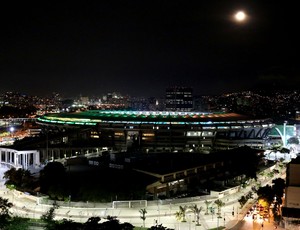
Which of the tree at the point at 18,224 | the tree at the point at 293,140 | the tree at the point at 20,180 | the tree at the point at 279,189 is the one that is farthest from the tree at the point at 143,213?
the tree at the point at 293,140

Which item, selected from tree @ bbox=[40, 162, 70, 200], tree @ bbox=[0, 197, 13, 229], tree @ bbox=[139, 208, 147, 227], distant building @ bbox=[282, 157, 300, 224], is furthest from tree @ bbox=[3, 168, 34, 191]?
distant building @ bbox=[282, 157, 300, 224]

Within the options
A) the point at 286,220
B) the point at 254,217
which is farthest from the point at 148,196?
the point at 286,220

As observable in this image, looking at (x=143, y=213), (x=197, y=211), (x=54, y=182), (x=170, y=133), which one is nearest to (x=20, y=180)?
(x=54, y=182)

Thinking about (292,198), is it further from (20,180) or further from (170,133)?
(170,133)

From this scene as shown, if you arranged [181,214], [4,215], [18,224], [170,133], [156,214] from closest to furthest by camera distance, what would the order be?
[18,224] < [4,215] < [181,214] < [156,214] < [170,133]

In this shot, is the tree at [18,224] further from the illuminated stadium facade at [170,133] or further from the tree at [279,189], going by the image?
the illuminated stadium facade at [170,133]

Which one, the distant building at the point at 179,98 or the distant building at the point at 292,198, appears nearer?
the distant building at the point at 292,198
